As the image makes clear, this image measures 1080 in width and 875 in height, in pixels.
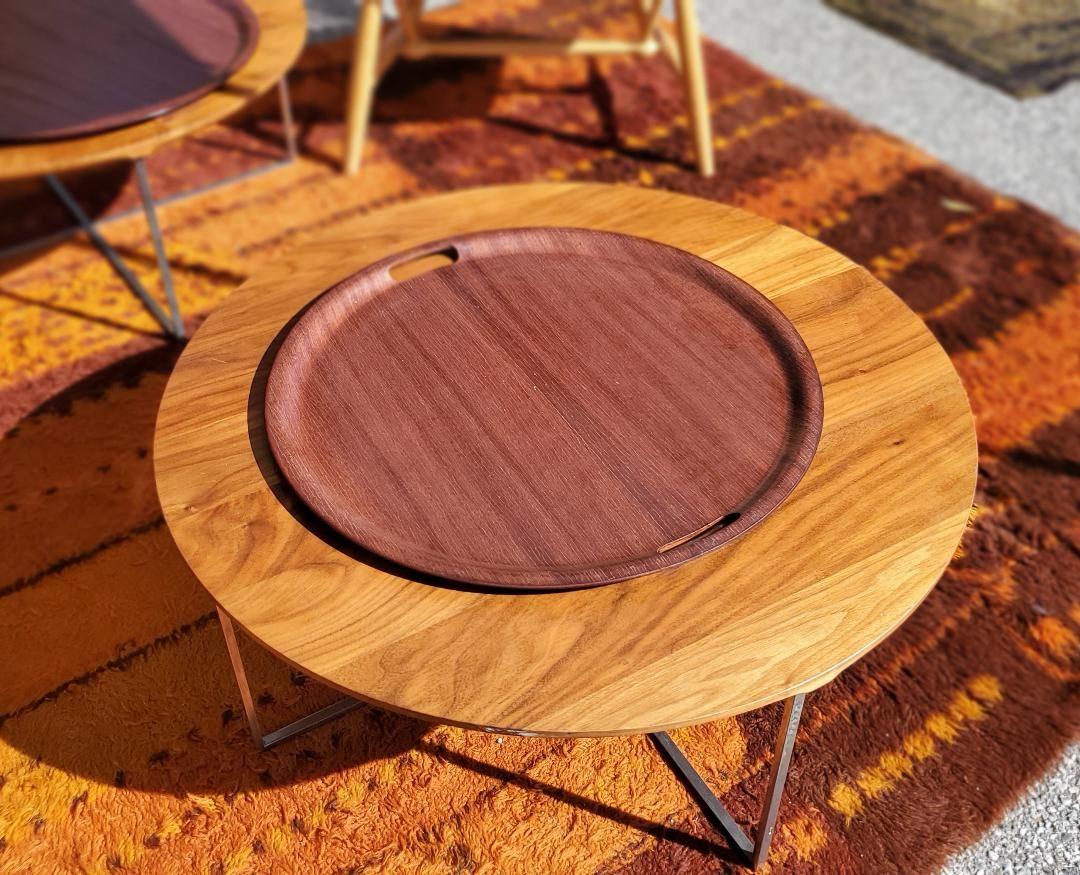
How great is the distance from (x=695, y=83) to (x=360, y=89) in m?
0.65

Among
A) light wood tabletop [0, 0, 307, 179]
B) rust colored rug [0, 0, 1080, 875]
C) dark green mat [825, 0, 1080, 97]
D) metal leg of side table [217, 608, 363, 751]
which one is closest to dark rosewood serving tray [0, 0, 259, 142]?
light wood tabletop [0, 0, 307, 179]

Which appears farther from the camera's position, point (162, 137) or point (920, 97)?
point (920, 97)

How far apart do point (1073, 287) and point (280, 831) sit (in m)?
1.60

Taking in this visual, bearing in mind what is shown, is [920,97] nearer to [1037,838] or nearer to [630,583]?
[1037,838]

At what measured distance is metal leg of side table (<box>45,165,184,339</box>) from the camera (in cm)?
166

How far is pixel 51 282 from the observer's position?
6.29 ft

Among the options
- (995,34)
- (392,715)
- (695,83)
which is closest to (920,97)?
(995,34)

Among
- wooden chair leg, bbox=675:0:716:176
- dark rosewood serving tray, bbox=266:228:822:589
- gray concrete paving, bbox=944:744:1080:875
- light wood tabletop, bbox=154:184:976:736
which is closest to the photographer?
light wood tabletop, bbox=154:184:976:736

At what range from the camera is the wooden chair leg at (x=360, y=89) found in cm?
212

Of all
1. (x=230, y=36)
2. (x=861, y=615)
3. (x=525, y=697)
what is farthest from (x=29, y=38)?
(x=861, y=615)

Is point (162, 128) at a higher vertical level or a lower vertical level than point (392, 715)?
higher

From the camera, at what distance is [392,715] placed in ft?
4.31

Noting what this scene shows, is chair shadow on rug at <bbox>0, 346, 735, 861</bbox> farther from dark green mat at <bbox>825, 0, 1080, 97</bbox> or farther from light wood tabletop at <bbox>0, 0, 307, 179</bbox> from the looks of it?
dark green mat at <bbox>825, 0, 1080, 97</bbox>

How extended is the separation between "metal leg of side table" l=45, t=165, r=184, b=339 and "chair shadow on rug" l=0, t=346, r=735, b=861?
30 centimetres
